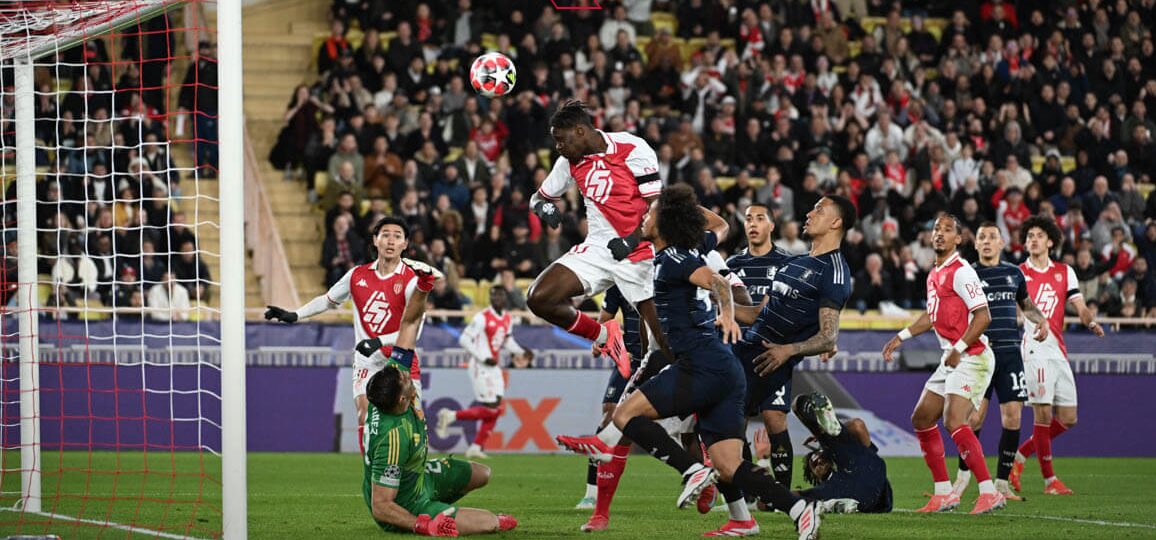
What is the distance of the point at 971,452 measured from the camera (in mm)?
10133

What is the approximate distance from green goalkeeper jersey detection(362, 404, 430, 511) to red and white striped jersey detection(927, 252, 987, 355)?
441cm

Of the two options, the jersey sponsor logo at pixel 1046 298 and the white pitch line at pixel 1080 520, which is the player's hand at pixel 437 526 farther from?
the jersey sponsor logo at pixel 1046 298

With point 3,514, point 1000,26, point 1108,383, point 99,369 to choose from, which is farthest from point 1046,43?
point 3,514

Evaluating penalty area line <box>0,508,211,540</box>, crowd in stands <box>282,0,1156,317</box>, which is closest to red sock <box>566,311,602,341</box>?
penalty area line <box>0,508,211,540</box>

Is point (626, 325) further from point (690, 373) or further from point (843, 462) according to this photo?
point (690, 373)

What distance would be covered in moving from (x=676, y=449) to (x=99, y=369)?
10950 millimetres

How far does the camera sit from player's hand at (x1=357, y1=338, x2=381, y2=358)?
1002 centimetres

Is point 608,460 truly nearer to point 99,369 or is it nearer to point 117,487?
point 117,487

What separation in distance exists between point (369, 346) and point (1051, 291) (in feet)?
21.7

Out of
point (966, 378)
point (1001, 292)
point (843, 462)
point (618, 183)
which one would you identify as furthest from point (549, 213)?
point (1001, 292)

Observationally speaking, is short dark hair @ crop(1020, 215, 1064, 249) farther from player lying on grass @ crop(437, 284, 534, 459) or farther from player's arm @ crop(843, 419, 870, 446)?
player lying on grass @ crop(437, 284, 534, 459)

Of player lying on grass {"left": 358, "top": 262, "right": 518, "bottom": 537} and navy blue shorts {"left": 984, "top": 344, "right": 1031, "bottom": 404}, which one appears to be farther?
navy blue shorts {"left": 984, "top": 344, "right": 1031, "bottom": 404}

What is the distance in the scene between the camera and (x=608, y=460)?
8.35m

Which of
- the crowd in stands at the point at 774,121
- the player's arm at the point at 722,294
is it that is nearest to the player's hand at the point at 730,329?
the player's arm at the point at 722,294
